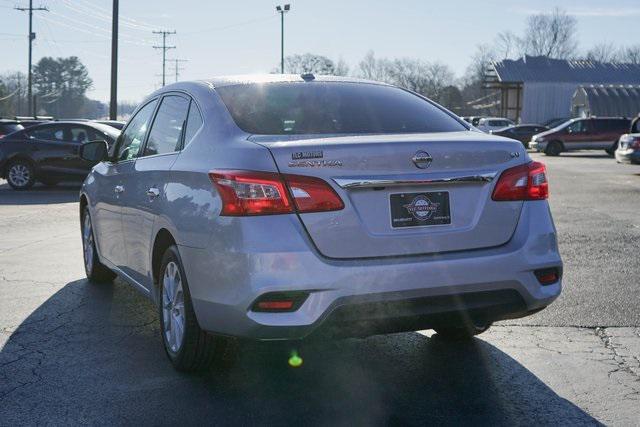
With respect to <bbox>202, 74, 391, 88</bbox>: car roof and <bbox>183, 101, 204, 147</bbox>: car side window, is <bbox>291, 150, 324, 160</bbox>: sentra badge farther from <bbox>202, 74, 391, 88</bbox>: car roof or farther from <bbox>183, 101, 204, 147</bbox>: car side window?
<bbox>202, 74, 391, 88</bbox>: car roof

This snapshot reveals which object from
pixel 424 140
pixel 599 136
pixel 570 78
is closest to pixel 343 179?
pixel 424 140

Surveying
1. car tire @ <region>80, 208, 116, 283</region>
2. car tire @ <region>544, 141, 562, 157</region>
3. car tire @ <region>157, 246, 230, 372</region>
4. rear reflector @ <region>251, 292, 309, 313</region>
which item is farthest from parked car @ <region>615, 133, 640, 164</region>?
rear reflector @ <region>251, 292, 309, 313</region>

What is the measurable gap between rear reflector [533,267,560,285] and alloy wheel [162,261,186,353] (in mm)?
1855

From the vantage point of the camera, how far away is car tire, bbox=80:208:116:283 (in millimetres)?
7105

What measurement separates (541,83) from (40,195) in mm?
57233

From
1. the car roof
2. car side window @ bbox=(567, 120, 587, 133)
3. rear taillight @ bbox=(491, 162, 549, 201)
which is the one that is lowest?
rear taillight @ bbox=(491, 162, 549, 201)

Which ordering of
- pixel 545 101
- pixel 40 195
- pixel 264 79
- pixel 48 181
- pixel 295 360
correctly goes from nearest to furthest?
1. pixel 295 360
2. pixel 264 79
3. pixel 40 195
4. pixel 48 181
5. pixel 545 101

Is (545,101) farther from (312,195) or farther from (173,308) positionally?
(312,195)

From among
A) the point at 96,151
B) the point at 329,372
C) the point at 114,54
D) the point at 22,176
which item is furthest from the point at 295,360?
the point at 114,54

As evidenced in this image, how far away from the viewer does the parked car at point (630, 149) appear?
1009 inches

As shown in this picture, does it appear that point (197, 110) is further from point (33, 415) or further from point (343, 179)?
point (33, 415)

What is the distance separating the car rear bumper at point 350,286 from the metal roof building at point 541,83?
217 ft

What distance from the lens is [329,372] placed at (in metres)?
4.64

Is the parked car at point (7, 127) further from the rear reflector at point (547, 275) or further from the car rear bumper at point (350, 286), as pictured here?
the rear reflector at point (547, 275)
